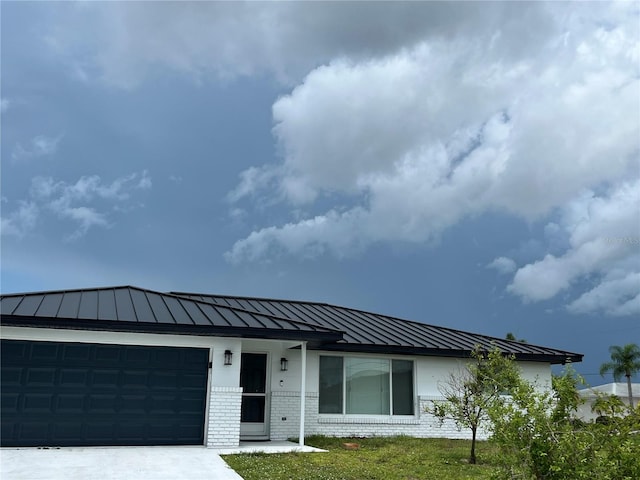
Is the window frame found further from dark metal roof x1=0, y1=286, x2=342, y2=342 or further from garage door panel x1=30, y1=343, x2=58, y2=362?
garage door panel x1=30, y1=343, x2=58, y2=362

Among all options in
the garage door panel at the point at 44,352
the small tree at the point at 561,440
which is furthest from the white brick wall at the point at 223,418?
the small tree at the point at 561,440

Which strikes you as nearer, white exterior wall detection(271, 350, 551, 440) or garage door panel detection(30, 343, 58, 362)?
garage door panel detection(30, 343, 58, 362)

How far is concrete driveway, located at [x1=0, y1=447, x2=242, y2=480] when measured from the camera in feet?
26.2

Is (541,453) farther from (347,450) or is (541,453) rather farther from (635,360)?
(635,360)

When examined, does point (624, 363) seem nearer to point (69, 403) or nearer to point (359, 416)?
point (359, 416)

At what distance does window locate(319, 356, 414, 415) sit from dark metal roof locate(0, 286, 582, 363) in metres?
0.61

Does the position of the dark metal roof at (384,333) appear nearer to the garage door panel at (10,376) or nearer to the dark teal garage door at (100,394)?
the dark teal garage door at (100,394)

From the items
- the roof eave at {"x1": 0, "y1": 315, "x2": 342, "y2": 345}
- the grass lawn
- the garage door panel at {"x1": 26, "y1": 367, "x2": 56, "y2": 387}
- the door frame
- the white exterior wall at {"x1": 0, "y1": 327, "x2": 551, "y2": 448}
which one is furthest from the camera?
the door frame

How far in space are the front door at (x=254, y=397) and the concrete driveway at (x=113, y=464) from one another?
2473 mm

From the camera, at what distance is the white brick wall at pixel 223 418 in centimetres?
1132

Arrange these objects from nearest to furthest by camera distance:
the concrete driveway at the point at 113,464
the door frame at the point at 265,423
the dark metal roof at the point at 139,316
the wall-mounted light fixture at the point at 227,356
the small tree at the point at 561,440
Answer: the small tree at the point at 561,440
the concrete driveway at the point at 113,464
the dark metal roof at the point at 139,316
the wall-mounted light fixture at the point at 227,356
the door frame at the point at 265,423

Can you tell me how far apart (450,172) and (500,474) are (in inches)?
1023

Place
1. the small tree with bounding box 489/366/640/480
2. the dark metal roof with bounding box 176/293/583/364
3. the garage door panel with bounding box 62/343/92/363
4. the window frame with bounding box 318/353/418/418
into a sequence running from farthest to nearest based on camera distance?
the dark metal roof with bounding box 176/293/583/364, the window frame with bounding box 318/353/418/418, the garage door panel with bounding box 62/343/92/363, the small tree with bounding box 489/366/640/480

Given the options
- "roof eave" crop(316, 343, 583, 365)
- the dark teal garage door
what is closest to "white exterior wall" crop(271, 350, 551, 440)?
"roof eave" crop(316, 343, 583, 365)
